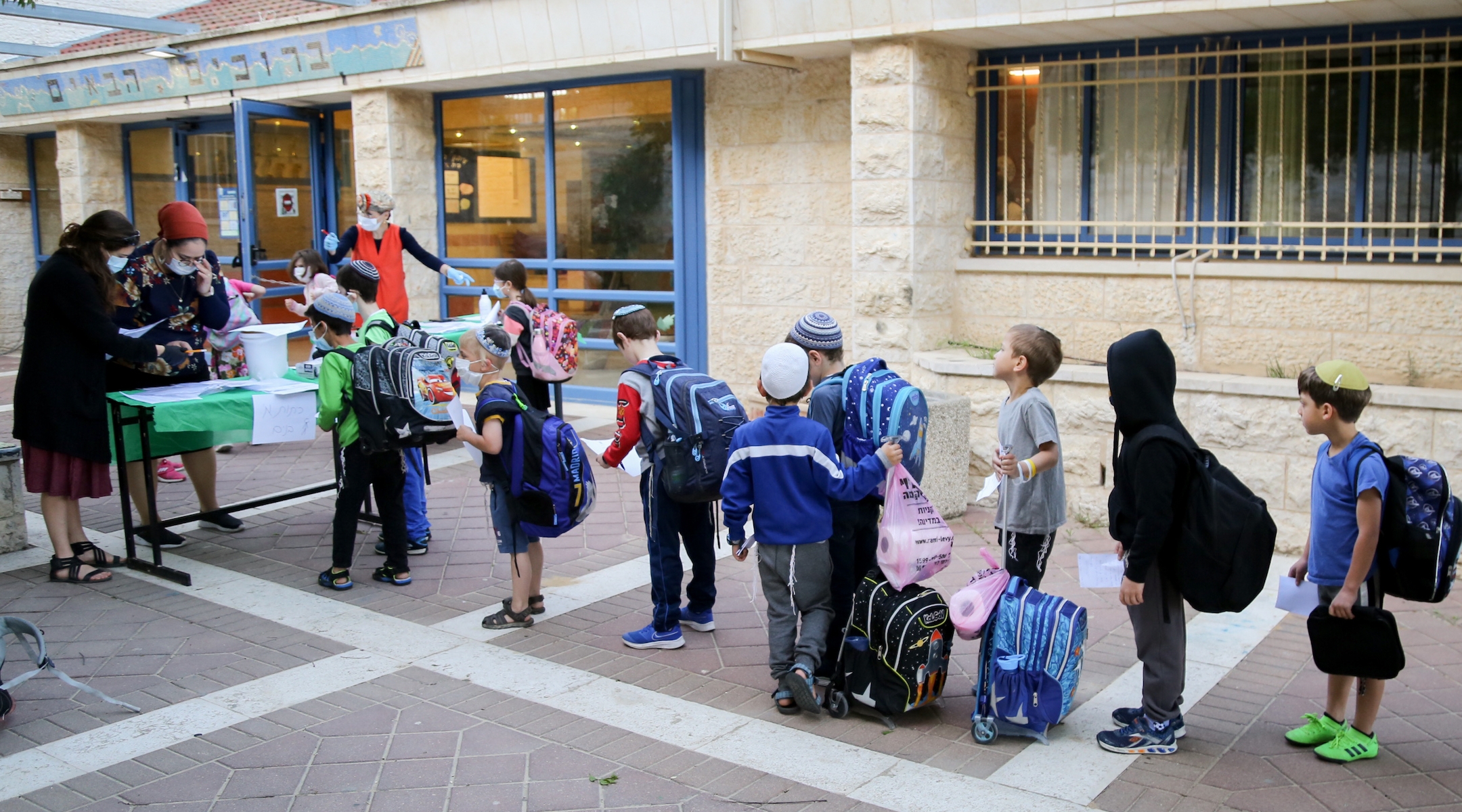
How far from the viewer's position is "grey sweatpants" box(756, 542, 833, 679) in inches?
184

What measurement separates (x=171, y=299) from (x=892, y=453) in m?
4.35

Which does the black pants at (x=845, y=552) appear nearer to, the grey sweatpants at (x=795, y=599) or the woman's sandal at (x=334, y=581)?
the grey sweatpants at (x=795, y=599)

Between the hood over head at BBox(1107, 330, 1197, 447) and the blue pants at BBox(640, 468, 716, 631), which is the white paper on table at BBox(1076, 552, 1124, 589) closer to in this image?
the hood over head at BBox(1107, 330, 1197, 447)

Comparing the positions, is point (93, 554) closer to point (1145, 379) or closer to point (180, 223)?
point (180, 223)

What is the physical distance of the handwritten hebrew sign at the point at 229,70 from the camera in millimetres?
11500

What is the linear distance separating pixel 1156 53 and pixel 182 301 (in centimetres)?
630

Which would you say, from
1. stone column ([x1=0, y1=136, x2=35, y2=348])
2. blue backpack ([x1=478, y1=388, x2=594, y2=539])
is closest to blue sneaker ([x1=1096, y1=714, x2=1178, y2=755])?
blue backpack ([x1=478, y1=388, x2=594, y2=539])

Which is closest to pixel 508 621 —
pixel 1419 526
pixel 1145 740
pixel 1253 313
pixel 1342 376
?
pixel 1145 740

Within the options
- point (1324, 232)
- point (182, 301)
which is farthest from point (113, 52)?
point (1324, 232)

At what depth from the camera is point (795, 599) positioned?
4.71 m

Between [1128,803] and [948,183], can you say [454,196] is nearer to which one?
[948,183]

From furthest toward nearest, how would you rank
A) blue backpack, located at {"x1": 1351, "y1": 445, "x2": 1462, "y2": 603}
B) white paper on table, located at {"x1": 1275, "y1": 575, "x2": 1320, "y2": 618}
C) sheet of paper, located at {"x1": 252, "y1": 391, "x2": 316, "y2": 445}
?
sheet of paper, located at {"x1": 252, "y1": 391, "x2": 316, "y2": 445}, white paper on table, located at {"x1": 1275, "y1": 575, "x2": 1320, "y2": 618}, blue backpack, located at {"x1": 1351, "y1": 445, "x2": 1462, "y2": 603}

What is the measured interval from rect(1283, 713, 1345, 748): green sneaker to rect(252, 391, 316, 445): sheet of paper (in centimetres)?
487

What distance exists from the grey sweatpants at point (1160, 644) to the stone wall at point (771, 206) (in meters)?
5.71
